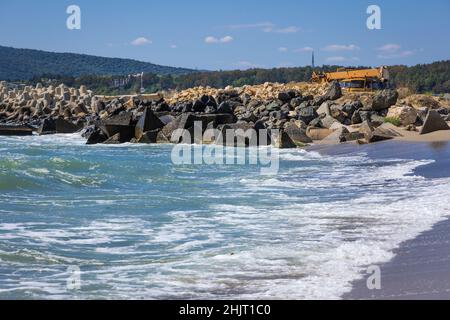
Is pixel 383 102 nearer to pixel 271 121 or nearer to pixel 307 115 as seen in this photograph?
pixel 307 115

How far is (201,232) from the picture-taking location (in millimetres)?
9102

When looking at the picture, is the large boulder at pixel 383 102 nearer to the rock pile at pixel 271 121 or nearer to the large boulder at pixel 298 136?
the rock pile at pixel 271 121

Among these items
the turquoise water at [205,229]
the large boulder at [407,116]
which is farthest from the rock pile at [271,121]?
the turquoise water at [205,229]

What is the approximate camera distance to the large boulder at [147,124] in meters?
28.0

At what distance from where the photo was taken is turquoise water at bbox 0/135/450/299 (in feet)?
21.4

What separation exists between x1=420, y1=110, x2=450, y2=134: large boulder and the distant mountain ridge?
434ft

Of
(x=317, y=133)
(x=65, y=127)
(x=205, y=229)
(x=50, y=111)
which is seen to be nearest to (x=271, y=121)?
(x=317, y=133)

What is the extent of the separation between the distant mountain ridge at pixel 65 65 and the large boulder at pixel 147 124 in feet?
413

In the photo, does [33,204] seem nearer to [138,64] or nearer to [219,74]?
[219,74]

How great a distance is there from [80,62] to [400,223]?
166 m

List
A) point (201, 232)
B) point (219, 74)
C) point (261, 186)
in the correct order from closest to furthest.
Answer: point (201, 232), point (261, 186), point (219, 74)

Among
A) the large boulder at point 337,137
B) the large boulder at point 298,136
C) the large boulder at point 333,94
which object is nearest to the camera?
the large boulder at point 337,137
